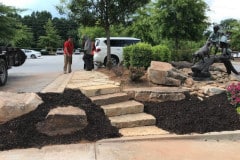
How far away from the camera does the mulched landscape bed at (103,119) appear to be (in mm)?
7621

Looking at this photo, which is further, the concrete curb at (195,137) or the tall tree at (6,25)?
the tall tree at (6,25)

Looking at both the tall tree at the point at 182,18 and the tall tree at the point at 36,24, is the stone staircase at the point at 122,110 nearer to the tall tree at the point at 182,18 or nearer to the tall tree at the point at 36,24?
the tall tree at the point at 182,18

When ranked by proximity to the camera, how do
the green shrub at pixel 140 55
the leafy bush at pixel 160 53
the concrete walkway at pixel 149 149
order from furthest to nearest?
the leafy bush at pixel 160 53
the green shrub at pixel 140 55
the concrete walkway at pixel 149 149

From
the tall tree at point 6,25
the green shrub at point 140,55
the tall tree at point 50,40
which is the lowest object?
the tall tree at point 50,40

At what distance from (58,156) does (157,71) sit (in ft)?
16.7

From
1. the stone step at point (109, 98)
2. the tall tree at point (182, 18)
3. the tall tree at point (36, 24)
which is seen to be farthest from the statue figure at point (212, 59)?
the tall tree at point (36, 24)

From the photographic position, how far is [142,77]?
1178 centimetres

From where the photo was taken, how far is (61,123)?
787cm

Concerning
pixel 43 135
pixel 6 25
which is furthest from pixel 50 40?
pixel 43 135

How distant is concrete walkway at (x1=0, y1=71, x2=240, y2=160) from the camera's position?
6684 millimetres

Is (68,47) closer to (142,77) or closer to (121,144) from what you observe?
(142,77)

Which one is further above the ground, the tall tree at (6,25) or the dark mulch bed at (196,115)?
the tall tree at (6,25)

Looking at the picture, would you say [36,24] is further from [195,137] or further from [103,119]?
[195,137]

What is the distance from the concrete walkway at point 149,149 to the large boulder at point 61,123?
528mm
